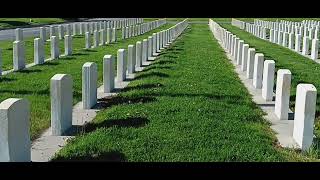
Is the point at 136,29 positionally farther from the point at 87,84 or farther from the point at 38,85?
the point at 87,84

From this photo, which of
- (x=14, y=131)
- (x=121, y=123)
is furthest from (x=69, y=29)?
(x=14, y=131)

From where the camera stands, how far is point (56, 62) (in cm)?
1577

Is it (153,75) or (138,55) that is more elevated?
(138,55)

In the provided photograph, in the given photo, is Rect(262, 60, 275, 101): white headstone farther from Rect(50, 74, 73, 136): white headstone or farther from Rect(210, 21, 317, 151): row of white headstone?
Rect(50, 74, 73, 136): white headstone

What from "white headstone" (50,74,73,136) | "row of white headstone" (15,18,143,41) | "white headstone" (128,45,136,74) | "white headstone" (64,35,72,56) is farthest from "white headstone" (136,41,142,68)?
"white headstone" (50,74,73,136)

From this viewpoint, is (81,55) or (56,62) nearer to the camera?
(56,62)

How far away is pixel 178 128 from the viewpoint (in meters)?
6.75

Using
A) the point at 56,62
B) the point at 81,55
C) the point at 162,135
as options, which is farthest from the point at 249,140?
the point at 81,55

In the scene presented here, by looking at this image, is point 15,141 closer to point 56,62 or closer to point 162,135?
point 162,135

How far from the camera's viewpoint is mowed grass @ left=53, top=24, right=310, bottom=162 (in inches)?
214

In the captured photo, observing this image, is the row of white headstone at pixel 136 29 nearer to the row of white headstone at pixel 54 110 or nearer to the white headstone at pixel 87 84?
the row of white headstone at pixel 54 110

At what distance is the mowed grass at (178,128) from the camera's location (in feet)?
17.8
